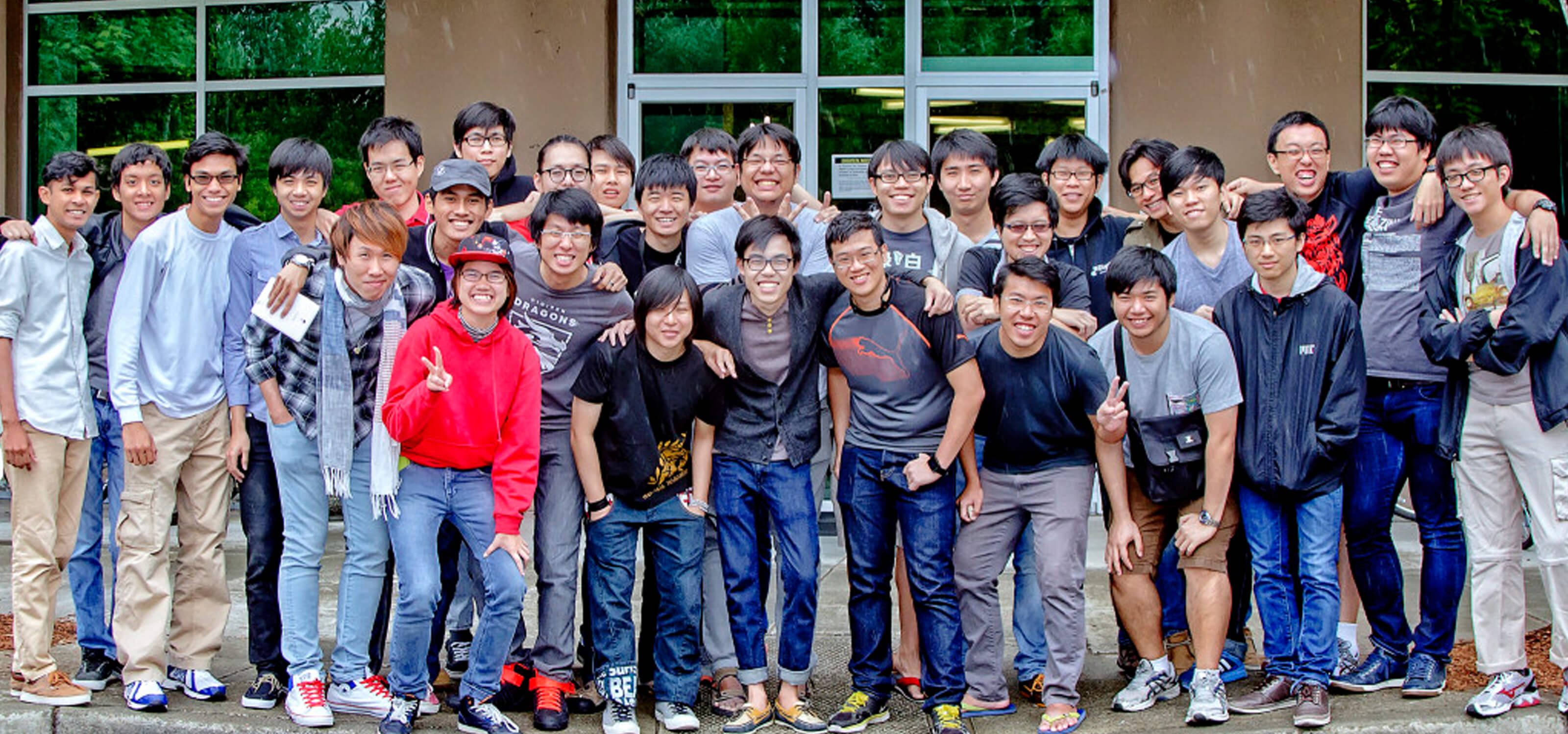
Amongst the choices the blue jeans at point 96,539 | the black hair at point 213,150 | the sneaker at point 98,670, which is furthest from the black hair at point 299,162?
the sneaker at point 98,670

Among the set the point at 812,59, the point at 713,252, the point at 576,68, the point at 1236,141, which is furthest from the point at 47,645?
the point at 1236,141

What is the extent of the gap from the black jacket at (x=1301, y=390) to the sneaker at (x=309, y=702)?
3.33 metres

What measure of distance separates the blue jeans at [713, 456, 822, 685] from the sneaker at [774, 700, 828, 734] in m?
0.09

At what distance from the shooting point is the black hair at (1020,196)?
528 centimetres

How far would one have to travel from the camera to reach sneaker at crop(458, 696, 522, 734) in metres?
4.91

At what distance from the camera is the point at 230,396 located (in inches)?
206

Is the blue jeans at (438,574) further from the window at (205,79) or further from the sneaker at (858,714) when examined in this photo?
the window at (205,79)

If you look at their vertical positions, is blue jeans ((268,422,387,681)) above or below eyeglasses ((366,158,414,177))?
below

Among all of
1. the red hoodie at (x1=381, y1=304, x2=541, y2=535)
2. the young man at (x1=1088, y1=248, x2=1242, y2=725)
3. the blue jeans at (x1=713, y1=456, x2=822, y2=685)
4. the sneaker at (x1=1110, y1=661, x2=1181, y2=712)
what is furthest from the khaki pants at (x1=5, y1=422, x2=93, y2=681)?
the sneaker at (x1=1110, y1=661, x2=1181, y2=712)

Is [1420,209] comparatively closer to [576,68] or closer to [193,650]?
[193,650]

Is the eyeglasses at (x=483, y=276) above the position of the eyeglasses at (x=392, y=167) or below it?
below

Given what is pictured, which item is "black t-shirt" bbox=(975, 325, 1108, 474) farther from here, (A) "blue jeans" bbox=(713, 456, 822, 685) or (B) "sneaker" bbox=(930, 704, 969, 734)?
(B) "sneaker" bbox=(930, 704, 969, 734)

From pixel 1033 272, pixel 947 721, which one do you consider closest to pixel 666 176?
pixel 1033 272

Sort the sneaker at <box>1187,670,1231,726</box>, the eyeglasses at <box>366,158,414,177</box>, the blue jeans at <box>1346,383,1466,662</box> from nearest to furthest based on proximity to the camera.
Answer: the sneaker at <box>1187,670,1231,726</box>
the blue jeans at <box>1346,383,1466,662</box>
the eyeglasses at <box>366,158,414,177</box>
